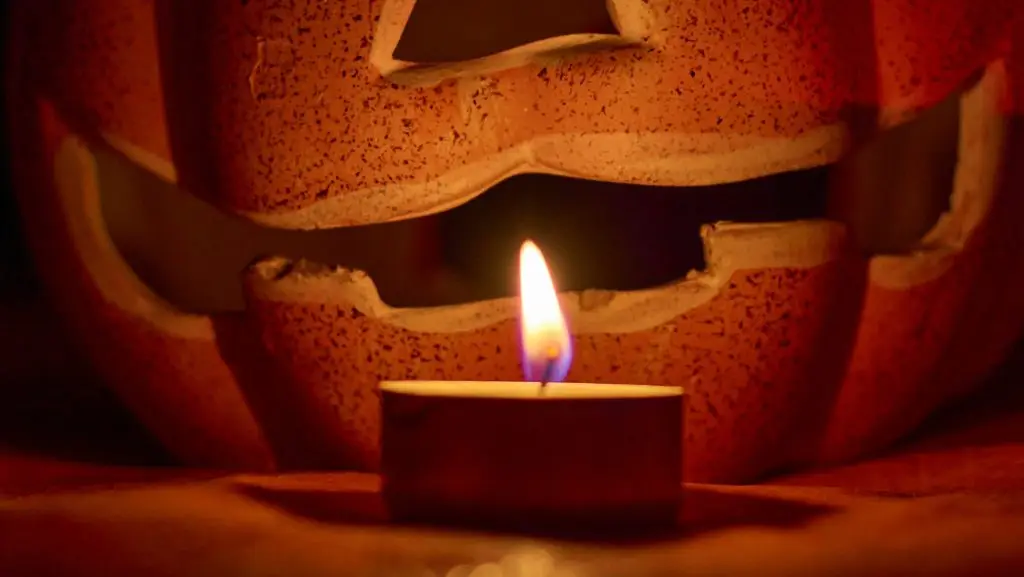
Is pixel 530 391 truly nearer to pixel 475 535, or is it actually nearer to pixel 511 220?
pixel 475 535

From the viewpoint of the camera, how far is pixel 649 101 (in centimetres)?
85

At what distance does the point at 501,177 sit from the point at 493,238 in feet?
1.20

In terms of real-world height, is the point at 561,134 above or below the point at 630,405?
above

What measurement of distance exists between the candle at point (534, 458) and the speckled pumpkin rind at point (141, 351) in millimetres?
379

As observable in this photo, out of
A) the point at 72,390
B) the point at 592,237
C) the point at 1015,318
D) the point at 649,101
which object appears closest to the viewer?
the point at 649,101

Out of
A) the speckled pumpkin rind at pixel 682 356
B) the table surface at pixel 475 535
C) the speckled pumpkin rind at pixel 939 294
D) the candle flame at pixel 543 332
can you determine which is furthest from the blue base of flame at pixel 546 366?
the speckled pumpkin rind at pixel 939 294

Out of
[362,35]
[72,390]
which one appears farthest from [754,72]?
[72,390]

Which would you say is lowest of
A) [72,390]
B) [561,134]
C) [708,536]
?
[708,536]

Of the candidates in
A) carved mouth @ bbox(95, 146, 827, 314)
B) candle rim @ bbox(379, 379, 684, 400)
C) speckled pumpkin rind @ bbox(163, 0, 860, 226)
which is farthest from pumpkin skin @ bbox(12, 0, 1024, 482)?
candle rim @ bbox(379, 379, 684, 400)

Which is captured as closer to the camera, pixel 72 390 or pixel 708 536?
pixel 708 536

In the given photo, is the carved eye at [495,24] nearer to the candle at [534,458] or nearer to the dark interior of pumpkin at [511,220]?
the dark interior of pumpkin at [511,220]

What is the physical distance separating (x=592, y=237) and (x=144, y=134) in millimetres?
477

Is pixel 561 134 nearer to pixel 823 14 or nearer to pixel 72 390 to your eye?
pixel 823 14

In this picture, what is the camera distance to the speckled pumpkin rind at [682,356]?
2.83 ft
